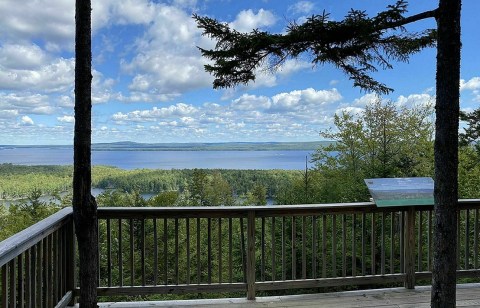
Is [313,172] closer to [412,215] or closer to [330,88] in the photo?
[330,88]

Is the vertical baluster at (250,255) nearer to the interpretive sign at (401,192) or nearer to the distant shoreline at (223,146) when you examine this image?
the interpretive sign at (401,192)

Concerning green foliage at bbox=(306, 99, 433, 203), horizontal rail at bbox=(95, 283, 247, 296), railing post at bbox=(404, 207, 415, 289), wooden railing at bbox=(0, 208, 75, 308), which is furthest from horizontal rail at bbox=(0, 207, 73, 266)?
green foliage at bbox=(306, 99, 433, 203)

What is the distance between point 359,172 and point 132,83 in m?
24.9

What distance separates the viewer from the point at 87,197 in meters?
2.61

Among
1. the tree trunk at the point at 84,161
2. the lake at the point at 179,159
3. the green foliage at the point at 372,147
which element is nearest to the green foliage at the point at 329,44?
the tree trunk at the point at 84,161

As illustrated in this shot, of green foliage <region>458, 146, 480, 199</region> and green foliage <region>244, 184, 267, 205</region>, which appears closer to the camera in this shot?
green foliage <region>458, 146, 480, 199</region>

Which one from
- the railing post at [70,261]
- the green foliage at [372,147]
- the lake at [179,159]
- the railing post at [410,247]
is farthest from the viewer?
the lake at [179,159]

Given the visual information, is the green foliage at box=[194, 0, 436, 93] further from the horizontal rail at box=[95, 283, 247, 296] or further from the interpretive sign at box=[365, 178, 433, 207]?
the horizontal rail at box=[95, 283, 247, 296]

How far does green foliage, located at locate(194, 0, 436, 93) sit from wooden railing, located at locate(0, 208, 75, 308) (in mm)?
1604

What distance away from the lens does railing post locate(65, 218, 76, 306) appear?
10.7ft

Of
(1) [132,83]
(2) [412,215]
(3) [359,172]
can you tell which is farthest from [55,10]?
(1) [132,83]

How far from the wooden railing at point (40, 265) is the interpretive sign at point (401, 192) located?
284cm

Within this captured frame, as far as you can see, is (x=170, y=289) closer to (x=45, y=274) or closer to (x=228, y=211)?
(x=228, y=211)

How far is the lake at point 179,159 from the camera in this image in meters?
17.6
